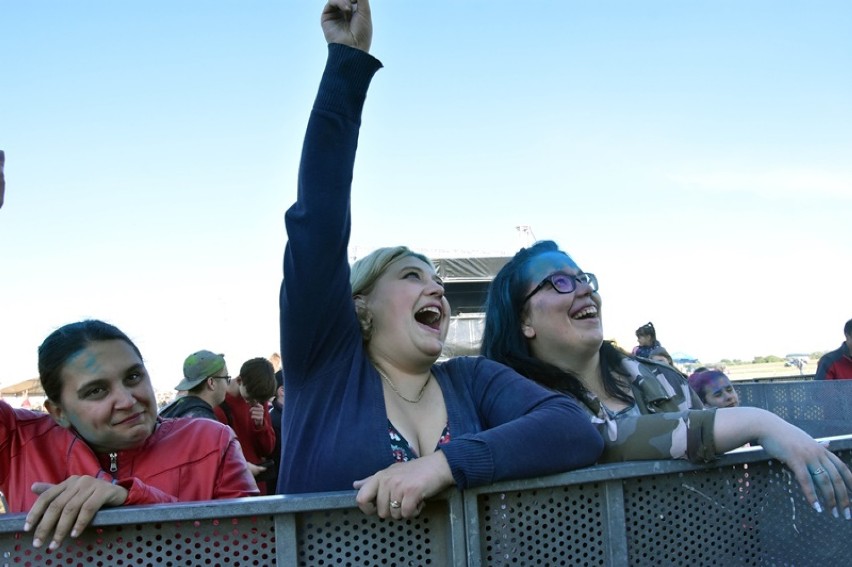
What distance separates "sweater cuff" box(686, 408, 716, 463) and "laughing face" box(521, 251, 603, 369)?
0.91 m

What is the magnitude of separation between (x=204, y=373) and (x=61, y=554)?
147 inches

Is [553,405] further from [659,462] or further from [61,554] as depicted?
[61,554]

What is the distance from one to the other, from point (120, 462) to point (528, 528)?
1356mm

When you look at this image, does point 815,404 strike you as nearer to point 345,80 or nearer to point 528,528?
point 528,528

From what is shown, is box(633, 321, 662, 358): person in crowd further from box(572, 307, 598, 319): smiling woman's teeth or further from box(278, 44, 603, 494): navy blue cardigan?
box(278, 44, 603, 494): navy blue cardigan

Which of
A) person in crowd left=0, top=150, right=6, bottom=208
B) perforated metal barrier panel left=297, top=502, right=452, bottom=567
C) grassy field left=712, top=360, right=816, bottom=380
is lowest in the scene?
grassy field left=712, top=360, right=816, bottom=380

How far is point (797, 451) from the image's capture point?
192 cm

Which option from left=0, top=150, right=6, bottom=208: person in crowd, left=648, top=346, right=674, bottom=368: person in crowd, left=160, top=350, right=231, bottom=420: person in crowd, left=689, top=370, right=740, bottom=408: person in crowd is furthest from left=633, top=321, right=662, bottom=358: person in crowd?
left=0, top=150, right=6, bottom=208: person in crowd

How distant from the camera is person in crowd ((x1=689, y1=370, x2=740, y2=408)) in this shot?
551 centimetres

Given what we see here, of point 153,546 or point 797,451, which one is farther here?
point 797,451

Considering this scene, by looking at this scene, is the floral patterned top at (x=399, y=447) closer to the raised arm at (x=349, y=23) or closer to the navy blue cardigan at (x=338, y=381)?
the navy blue cardigan at (x=338, y=381)

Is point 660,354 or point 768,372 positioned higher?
point 660,354

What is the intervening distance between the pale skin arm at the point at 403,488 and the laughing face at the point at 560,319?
51.0 inches

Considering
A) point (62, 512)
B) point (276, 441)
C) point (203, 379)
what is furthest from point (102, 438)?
point (276, 441)
